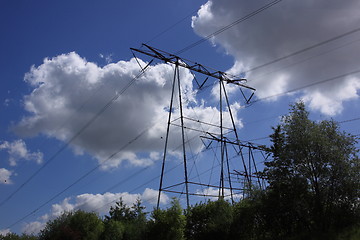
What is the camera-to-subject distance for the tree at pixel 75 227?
46.0m

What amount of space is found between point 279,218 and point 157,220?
1427 centimetres

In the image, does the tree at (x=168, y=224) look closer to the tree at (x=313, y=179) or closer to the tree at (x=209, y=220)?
the tree at (x=209, y=220)

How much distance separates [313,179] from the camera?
27.9 m

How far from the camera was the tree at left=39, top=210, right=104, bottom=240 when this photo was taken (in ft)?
151

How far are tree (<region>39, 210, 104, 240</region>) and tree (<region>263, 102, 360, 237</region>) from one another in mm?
28622

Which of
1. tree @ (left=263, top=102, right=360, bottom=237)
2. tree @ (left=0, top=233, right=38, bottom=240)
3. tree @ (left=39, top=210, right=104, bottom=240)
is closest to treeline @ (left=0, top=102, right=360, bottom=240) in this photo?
tree @ (left=263, top=102, right=360, bottom=237)

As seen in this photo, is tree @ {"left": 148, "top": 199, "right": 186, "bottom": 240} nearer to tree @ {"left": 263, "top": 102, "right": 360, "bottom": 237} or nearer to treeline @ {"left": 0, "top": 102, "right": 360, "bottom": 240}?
treeline @ {"left": 0, "top": 102, "right": 360, "bottom": 240}

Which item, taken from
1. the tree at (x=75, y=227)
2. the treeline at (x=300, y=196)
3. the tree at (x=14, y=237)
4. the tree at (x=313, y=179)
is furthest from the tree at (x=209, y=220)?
the tree at (x=14, y=237)

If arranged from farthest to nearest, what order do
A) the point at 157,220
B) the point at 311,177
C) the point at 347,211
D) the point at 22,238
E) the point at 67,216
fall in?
1. the point at 22,238
2. the point at 67,216
3. the point at 157,220
4. the point at 311,177
5. the point at 347,211

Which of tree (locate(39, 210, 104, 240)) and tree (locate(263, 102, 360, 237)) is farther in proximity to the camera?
tree (locate(39, 210, 104, 240))

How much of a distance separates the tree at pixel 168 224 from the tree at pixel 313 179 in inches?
407

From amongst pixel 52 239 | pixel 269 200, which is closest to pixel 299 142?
pixel 269 200

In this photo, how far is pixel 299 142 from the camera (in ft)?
94.0

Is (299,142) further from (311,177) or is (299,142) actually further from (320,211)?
(320,211)
